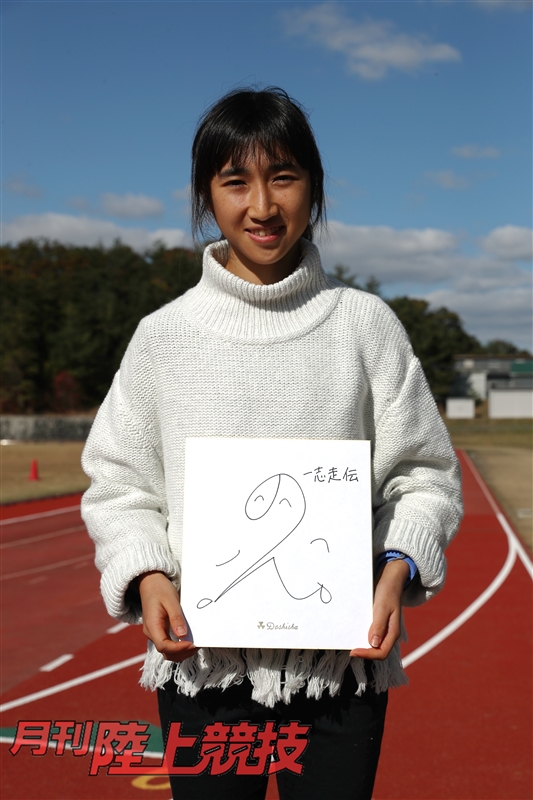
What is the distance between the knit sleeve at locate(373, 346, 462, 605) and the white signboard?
0.09 meters

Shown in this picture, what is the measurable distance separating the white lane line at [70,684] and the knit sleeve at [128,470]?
11.8 feet

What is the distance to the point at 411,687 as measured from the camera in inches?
225

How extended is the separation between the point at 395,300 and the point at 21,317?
34775 millimetres

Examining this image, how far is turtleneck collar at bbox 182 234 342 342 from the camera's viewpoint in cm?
177

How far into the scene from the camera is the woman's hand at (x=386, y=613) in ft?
5.11

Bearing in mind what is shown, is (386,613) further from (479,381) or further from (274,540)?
(479,381)

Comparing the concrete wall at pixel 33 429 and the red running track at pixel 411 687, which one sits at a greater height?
the red running track at pixel 411 687

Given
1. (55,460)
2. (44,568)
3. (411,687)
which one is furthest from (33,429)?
(411,687)

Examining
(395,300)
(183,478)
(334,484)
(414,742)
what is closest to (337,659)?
(334,484)

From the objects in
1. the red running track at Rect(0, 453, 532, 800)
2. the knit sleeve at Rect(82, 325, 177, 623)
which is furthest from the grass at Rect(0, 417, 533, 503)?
the knit sleeve at Rect(82, 325, 177, 623)

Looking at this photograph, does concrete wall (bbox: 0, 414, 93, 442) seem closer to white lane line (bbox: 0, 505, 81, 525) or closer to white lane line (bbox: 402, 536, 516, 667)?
white lane line (bbox: 0, 505, 81, 525)

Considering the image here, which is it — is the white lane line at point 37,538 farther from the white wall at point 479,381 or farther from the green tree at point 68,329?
the white wall at point 479,381

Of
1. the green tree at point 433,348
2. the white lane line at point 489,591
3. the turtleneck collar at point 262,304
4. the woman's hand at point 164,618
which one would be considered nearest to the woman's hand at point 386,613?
the woman's hand at point 164,618

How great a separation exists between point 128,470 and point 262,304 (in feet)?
1.51
